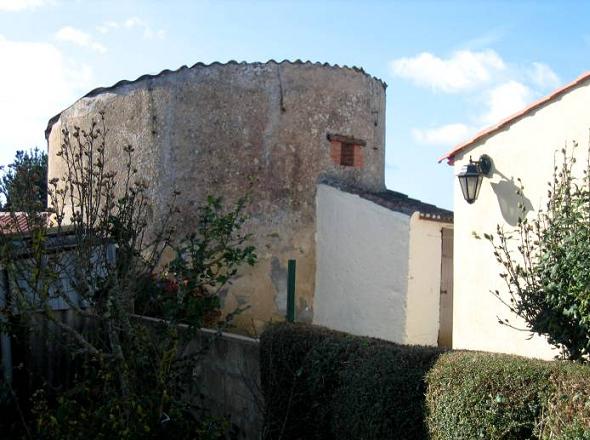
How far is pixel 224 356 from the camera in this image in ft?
22.9

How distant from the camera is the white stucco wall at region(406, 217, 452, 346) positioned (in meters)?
10.6

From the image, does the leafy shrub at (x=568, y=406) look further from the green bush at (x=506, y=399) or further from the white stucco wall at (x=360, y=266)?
the white stucco wall at (x=360, y=266)

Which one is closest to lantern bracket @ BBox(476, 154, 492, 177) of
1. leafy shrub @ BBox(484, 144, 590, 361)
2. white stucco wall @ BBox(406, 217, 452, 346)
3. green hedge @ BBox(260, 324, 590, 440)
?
leafy shrub @ BBox(484, 144, 590, 361)

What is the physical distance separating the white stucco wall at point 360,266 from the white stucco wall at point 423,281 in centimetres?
12

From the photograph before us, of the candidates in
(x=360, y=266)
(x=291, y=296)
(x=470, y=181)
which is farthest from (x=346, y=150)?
(x=470, y=181)

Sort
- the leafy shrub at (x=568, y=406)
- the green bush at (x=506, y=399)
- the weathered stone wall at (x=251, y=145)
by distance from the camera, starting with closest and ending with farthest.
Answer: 1. the leafy shrub at (x=568, y=406)
2. the green bush at (x=506, y=399)
3. the weathered stone wall at (x=251, y=145)

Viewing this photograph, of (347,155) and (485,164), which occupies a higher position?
(347,155)

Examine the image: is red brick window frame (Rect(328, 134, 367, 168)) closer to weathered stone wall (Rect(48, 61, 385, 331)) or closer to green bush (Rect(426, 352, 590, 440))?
weathered stone wall (Rect(48, 61, 385, 331))

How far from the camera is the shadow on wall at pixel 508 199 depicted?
22.2ft

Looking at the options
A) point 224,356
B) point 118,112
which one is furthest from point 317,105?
point 224,356

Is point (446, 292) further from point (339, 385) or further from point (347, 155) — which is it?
point (339, 385)

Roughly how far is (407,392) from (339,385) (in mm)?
814

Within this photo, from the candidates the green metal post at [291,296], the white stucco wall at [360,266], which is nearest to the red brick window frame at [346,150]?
the white stucco wall at [360,266]

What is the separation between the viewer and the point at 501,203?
6.98m
